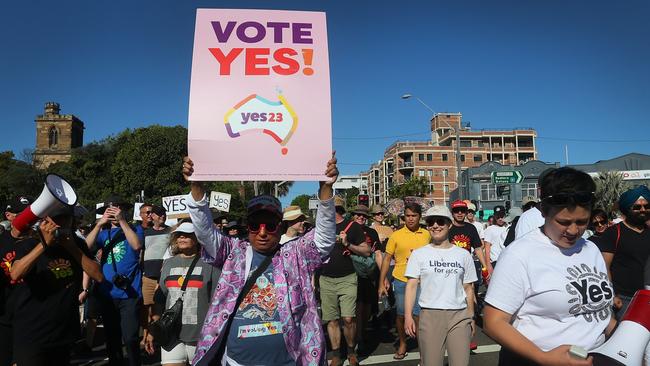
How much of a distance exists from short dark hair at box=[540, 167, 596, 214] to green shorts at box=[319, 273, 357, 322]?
4.41 meters

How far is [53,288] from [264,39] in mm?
2637

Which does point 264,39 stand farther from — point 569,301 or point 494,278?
point 569,301

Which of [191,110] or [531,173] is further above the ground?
[531,173]

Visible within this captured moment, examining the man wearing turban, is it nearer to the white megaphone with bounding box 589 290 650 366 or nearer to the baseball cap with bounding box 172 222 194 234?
the white megaphone with bounding box 589 290 650 366

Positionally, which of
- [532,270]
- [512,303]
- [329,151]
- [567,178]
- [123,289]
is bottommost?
[123,289]

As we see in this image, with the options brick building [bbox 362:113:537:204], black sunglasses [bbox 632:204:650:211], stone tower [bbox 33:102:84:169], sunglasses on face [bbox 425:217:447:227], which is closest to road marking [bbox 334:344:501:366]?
sunglasses on face [bbox 425:217:447:227]

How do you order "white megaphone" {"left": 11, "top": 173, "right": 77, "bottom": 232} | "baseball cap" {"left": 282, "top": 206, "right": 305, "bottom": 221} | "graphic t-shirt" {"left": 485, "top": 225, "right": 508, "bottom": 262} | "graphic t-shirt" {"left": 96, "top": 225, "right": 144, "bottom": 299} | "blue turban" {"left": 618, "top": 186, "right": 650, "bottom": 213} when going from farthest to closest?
"graphic t-shirt" {"left": 485, "top": 225, "right": 508, "bottom": 262} → "baseball cap" {"left": 282, "top": 206, "right": 305, "bottom": 221} → "graphic t-shirt" {"left": 96, "top": 225, "right": 144, "bottom": 299} → "blue turban" {"left": 618, "top": 186, "right": 650, "bottom": 213} → "white megaphone" {"left": 11, "top": 173, "right": 77, "bottom": 232}

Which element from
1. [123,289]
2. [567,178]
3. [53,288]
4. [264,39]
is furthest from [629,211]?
[123,289]

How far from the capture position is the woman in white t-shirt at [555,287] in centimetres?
237

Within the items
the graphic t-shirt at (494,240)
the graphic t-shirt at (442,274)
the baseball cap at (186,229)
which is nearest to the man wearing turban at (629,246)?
the graphic t-shirt at (442,274)

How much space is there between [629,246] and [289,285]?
11.8 ft

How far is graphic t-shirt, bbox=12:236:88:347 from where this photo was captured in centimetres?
370

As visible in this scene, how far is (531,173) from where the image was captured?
55.2 m

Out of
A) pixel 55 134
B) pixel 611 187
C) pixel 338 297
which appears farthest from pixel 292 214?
pixel 55 134
